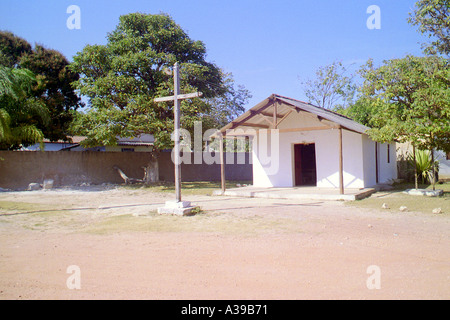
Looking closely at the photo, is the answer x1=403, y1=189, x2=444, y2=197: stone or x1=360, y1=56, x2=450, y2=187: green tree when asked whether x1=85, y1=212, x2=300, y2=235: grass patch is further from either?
x1=403, y1=189, x2=444, y2=197: stone

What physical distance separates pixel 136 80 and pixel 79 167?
579 cm

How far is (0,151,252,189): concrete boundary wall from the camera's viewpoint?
16.6 m

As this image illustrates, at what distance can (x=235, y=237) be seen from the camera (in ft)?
21.6

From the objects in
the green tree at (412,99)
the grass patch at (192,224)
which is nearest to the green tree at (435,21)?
the green tree at (412,99)

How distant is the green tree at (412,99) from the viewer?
10.5 metres

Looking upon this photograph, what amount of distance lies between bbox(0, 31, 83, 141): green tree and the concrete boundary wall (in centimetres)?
154

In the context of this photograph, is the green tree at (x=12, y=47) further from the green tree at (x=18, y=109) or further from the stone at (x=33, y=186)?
the stone at (x=33, y=186)

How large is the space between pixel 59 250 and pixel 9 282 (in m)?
1.51

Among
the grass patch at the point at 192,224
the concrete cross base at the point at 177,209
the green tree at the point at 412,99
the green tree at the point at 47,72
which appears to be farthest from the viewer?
the green tree at the point at 47,72

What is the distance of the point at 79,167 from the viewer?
738 inches

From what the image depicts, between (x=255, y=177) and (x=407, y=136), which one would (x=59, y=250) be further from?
(x=255, y=177)

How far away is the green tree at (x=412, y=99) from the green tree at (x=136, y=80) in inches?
320

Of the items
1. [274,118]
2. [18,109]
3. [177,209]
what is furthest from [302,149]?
[18,109]
